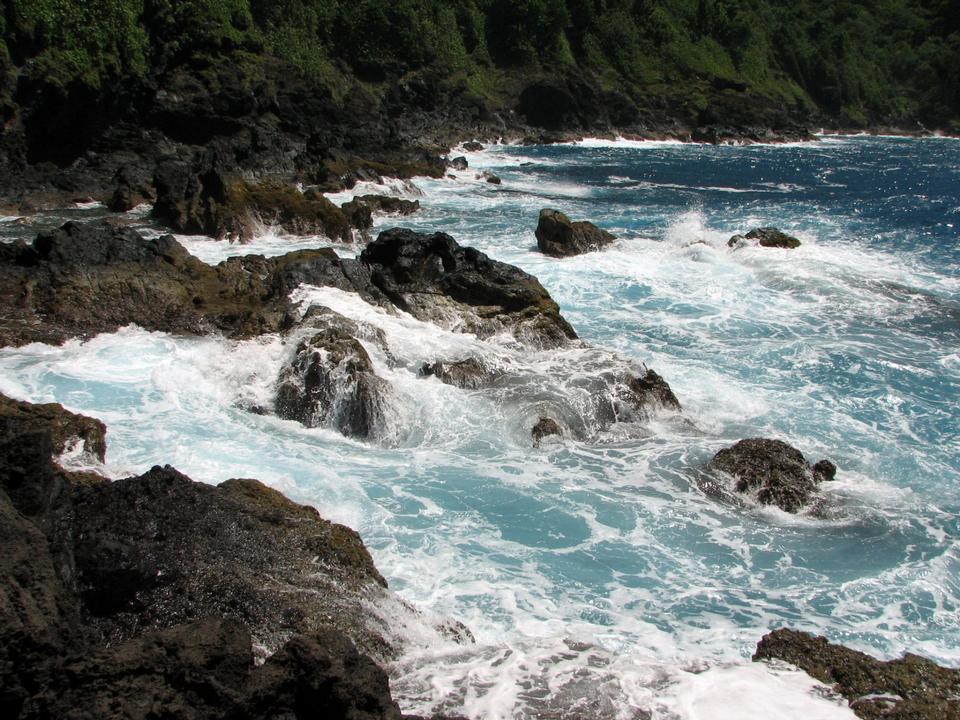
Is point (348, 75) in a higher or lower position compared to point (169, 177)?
higher

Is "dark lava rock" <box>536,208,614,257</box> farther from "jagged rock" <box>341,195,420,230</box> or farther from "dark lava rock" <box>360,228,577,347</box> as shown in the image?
"dark lava rock" <box>360,228,577,347</box>

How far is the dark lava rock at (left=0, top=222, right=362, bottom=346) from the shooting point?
13727 millimetres

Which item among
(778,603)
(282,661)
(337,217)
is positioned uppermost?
(337,217)

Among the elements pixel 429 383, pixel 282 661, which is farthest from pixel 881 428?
pixel 282 661

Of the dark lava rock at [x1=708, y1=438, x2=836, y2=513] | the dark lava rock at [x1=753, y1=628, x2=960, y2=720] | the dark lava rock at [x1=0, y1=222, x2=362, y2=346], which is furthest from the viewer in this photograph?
the dark lava rock at [x1=0, y1=222, x2=362, y2=346]

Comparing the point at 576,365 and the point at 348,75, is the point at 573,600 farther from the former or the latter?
the point at 348,75

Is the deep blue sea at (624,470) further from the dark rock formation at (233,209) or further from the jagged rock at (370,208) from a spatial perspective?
the jagged rock at (370,208)

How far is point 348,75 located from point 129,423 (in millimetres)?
55242

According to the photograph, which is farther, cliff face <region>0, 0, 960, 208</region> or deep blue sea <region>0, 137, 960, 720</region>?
cliff face <region>0, 0, 960, 208</region>

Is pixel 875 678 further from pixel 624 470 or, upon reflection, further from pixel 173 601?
pixel 624 470

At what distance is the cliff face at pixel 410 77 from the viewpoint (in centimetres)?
3241

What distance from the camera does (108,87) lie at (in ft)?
112

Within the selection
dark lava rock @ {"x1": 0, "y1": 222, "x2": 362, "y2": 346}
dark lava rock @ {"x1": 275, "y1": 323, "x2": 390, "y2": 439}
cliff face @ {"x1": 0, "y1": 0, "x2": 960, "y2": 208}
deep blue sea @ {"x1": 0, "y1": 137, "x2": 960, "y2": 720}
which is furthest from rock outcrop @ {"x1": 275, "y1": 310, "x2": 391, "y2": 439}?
cliff face @ {"x1": 0, "y1": 0, "x2": 960, "y2": 208}

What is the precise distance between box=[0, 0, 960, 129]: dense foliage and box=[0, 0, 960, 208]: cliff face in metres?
0.16
